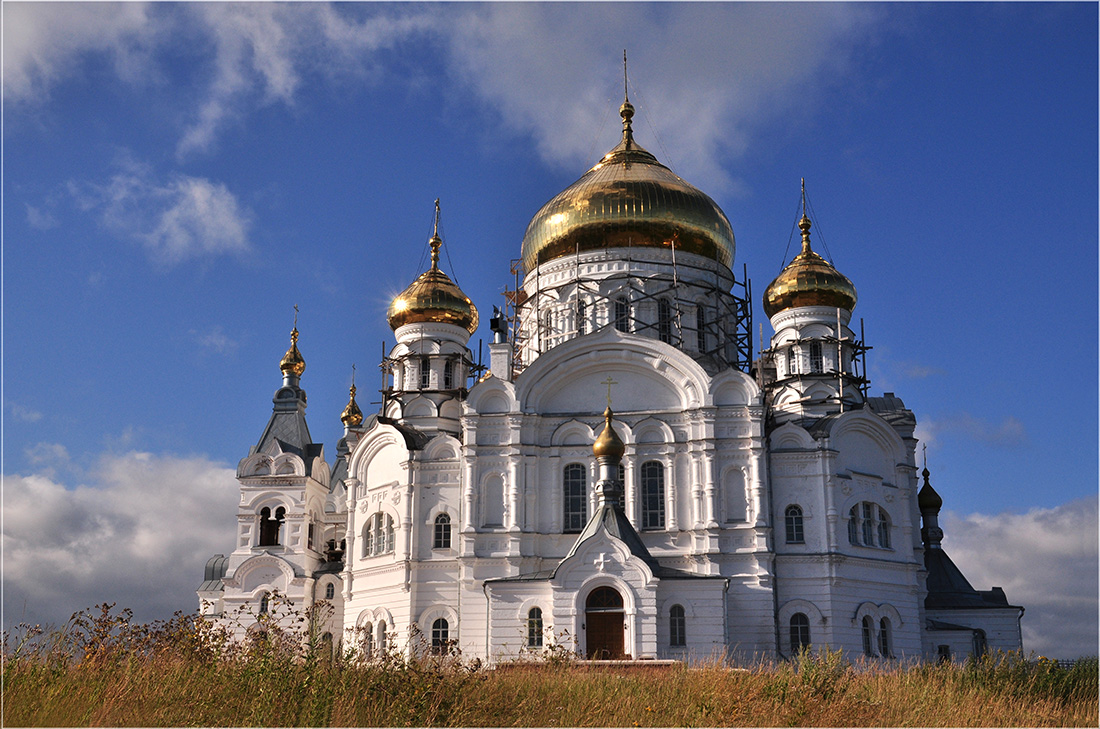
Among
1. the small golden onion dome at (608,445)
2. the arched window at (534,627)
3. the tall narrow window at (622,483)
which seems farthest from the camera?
the tall narrow window at (622,483)

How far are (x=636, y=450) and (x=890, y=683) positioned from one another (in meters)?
13.4

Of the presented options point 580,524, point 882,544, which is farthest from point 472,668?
point 882,544

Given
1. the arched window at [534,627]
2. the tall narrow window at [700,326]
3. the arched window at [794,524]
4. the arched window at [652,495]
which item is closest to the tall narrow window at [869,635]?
the arched window at [794,524]

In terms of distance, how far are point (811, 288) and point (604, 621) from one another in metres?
12.1

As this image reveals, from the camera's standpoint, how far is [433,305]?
3111cm

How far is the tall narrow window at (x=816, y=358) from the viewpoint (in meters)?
30.0

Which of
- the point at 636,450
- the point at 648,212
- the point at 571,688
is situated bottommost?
the point at 571,688

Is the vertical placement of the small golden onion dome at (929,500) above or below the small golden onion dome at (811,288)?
below

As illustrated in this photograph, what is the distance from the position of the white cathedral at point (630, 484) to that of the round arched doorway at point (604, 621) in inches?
2.5

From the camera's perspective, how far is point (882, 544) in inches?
1054

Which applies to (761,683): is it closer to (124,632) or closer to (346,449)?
(124,632)

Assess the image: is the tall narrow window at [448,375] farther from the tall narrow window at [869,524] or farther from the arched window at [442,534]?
the tall narrow window at [869,524]

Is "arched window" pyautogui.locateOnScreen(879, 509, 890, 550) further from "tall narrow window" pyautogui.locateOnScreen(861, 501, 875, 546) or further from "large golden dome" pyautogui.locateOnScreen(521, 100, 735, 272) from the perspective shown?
Answer: "large golden dome" pyautogui.locateOnScreen(521, 100, 735, 272)

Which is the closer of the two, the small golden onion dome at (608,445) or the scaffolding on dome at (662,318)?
the small golden onion dome at (608,445)
